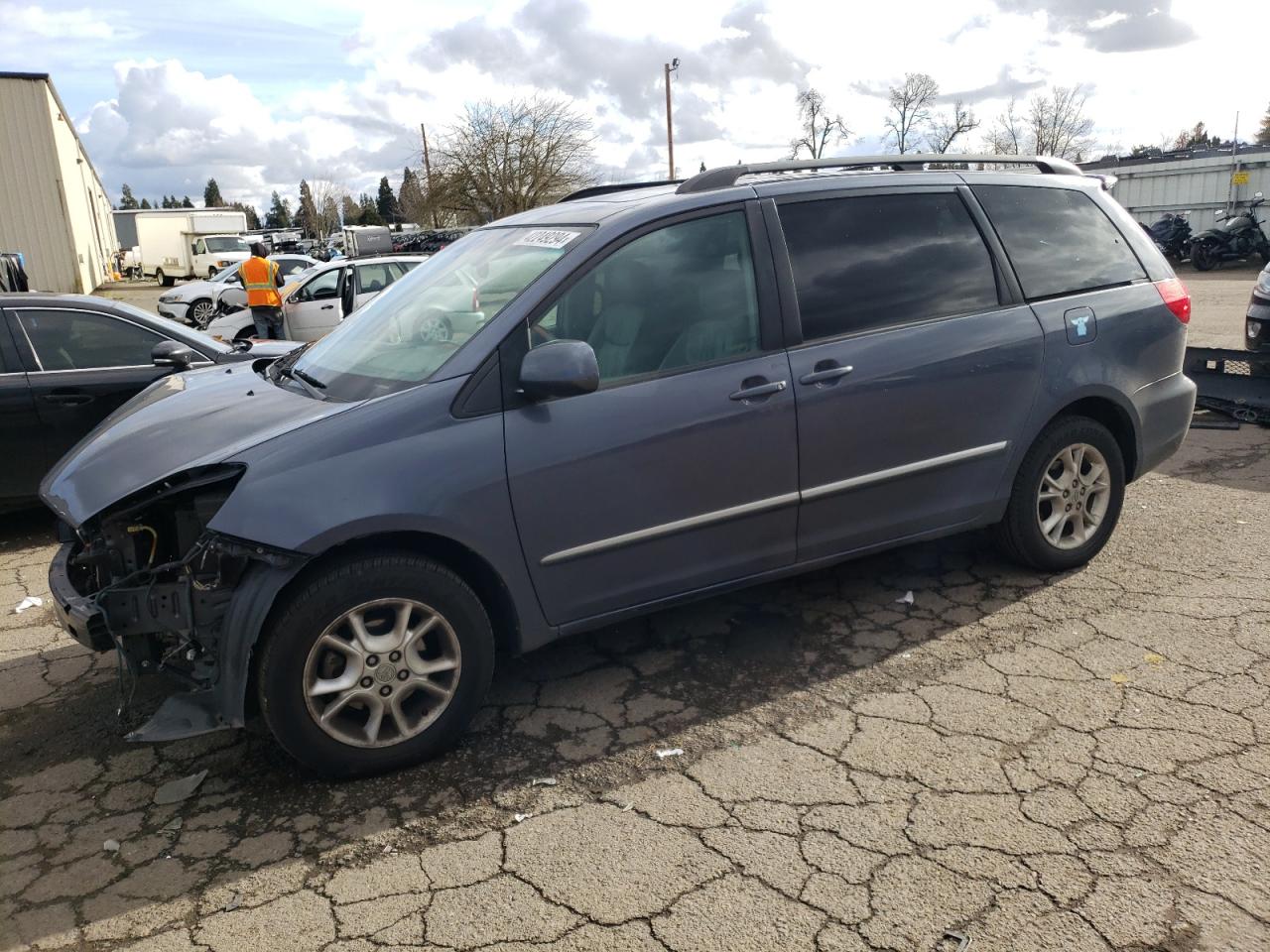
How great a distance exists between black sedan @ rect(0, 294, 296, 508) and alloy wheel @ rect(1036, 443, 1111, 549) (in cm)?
439

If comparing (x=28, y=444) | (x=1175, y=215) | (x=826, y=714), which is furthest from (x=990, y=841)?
(x=1175, y=215)

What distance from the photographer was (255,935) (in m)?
2.54

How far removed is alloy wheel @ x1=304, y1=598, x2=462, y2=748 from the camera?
3.08 meters

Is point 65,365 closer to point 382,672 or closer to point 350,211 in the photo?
Result: point 382,672

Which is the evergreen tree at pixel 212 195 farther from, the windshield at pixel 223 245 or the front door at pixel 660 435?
the front door at pixel 660 435

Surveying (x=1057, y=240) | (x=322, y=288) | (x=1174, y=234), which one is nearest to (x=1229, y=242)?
(x=1174, y=234)

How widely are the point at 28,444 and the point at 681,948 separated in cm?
528

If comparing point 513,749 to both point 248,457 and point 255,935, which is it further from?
point 248,457

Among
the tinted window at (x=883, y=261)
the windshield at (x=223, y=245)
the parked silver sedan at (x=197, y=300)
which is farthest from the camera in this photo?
the windshield at (x=223, y=245)

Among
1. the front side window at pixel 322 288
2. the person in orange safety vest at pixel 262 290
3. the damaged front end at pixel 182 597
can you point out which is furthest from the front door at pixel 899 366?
the front side window at pixel 322 288

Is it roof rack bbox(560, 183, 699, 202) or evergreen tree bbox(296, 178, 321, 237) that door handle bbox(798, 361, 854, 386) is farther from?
evergreen tree bbox(296, 178, 321, 237)

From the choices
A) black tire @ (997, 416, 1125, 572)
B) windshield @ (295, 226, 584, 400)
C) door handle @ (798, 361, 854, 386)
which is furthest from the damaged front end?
black tire @ (997, 416, 1125, 572)

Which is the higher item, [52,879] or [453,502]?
[453,502]

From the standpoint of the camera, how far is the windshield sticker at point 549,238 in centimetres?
363
